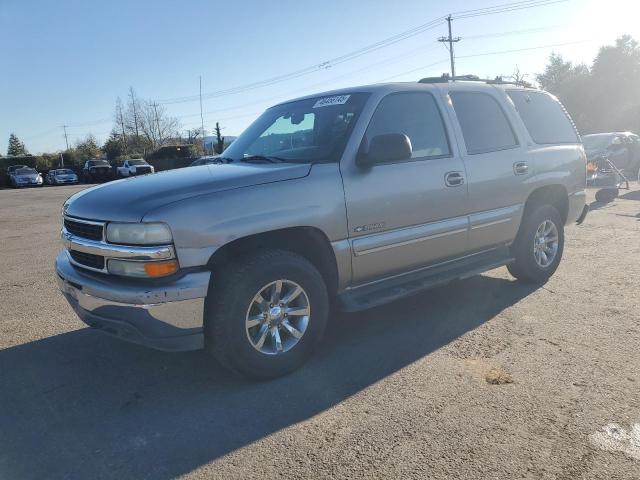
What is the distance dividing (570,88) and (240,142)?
51.8 metres

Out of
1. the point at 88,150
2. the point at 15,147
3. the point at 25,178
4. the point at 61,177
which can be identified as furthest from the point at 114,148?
the point at 15,147

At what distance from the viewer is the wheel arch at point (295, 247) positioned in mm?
3434

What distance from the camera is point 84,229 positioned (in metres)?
3.62

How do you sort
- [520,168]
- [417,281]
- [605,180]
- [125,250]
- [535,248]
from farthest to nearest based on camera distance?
[605,180] → [535,248] → [520,168] → [417,281] → [125,250]

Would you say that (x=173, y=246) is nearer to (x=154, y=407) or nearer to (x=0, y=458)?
(x=154, y=407)

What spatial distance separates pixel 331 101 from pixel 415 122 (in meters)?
0.74

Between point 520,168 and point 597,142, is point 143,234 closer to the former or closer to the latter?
point 520,168

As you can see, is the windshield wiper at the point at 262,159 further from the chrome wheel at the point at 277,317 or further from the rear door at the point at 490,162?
the rear door at the point at 490,162

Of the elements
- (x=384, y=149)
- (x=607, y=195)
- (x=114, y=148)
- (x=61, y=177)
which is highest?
(x=114, y=148)

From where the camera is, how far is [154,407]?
11.0 feet

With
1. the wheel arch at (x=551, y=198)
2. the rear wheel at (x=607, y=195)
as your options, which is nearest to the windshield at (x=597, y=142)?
the rear wheel at (x=607, y=195)

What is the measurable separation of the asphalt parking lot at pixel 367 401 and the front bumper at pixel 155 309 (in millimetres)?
479

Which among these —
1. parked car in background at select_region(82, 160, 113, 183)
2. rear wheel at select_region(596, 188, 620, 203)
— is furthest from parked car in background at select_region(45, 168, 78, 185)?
rear wheel at select_region(596, 188, 620, 203)

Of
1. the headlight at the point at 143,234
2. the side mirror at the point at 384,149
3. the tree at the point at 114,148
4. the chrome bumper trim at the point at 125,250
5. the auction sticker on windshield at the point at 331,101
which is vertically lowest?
the chrome bumper trim at the point at 125,250
